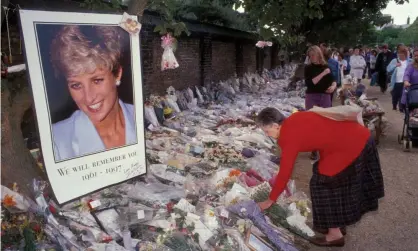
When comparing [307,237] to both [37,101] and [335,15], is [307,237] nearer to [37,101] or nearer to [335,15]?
[37,101]

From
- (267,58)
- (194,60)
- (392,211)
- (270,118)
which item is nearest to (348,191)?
(270,118)

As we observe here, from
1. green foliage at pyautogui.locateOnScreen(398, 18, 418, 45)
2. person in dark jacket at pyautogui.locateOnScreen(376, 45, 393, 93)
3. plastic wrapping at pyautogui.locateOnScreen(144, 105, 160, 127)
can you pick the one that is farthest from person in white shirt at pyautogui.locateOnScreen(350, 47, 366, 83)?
green foliage at pyautogui.locateOnScreen(398, 18, 418, 45)

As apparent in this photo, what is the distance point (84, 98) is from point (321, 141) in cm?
199

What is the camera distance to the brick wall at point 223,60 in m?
13.5

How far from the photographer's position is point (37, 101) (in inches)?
117

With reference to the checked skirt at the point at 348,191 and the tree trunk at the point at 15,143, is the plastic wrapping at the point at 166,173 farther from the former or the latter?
the checked skirt at the point at 348,191

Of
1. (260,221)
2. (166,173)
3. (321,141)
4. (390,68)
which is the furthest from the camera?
(390,68)

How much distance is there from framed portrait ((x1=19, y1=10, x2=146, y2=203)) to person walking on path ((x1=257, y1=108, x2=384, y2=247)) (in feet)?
4.20

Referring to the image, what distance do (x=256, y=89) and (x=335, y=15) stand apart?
247 inches

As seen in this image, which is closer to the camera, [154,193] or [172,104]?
[154,193]

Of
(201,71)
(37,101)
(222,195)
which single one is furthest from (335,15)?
(37,101)

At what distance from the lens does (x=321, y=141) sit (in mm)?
3250

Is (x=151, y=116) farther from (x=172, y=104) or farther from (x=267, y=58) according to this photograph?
(x=267, y=58)

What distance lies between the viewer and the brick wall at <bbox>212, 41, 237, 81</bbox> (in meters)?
13.5
